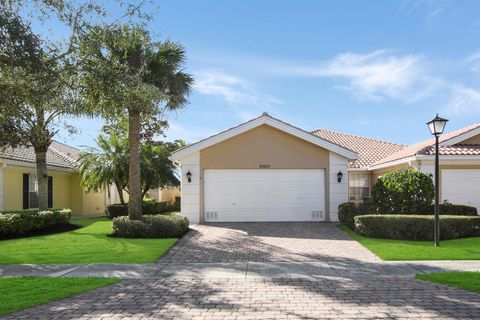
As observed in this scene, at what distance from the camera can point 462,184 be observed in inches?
714

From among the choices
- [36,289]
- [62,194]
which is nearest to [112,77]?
[36,289]

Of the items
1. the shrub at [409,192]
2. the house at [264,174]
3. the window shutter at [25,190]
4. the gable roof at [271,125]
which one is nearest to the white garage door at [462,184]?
the house at [264,174]

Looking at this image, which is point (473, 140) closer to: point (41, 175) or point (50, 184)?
point (41, 175)

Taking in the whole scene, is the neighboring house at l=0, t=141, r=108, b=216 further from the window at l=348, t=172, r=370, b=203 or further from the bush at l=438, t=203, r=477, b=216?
the bush at l=438, t=203, r=477, b=216

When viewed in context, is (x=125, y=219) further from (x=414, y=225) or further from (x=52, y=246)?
(x=414, y=225)

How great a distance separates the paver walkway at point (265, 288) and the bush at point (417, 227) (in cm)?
174

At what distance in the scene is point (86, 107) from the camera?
10.9 m

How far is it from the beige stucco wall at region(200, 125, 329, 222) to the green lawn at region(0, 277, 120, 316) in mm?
10237

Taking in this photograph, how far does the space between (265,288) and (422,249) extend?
18.8 ft

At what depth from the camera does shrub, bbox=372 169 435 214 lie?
15.1 m

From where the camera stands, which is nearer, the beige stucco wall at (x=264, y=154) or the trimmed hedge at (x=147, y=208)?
the beige stucco wall at (x=264, y=154)

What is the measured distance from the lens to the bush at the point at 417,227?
A: 532 inches

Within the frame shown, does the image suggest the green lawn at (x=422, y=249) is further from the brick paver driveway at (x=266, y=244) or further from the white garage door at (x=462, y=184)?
the white garage door at (x=462, y=184)

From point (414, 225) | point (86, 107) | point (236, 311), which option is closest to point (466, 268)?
point (414, 225)
